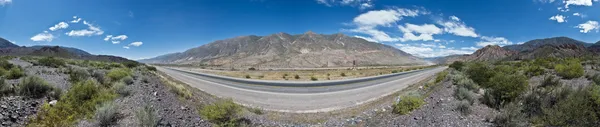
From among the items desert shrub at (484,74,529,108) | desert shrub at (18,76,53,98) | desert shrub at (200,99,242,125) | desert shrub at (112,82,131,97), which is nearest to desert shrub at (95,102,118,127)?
desert shrub at (200,99,242,125)

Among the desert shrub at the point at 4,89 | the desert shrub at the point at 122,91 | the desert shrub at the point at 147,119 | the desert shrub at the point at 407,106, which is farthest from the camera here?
the desert shrub at the point at 122,91

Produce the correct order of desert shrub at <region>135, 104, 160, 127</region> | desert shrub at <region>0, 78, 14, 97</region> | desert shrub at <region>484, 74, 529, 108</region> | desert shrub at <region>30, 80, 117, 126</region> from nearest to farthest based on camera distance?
desert shrub at <region>135, 104, 160, 127</region> → desert shrub at <region>30, 80, 117, 126</region> → desert shrub at <region>0, 78, 14, 97</region> → desert shrub at <region>484, 74, 529, 108</region>

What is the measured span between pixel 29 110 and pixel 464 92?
1427 centimetres

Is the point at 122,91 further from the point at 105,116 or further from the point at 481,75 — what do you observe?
the point at 481,75

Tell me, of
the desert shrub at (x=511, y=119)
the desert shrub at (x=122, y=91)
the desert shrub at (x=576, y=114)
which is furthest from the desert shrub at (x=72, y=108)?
the desert shrub at (x=576, y=114)

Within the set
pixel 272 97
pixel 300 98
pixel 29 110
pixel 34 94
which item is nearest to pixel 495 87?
pixel 300 98

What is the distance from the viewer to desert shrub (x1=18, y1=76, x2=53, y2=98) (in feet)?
26.8

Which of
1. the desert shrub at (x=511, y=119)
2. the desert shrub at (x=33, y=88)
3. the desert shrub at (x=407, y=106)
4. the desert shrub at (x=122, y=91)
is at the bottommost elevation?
the desert shrub at (x=407, y=106)

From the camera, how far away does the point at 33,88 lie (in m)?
8.50

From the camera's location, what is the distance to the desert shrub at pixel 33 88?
8172mm

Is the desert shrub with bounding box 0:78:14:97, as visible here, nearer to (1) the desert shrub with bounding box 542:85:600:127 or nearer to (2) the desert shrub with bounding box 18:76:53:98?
(2) the desert shrub with bounding box 18:76:53:98

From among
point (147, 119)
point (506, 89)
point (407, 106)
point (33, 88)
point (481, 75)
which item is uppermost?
point (481, 75)

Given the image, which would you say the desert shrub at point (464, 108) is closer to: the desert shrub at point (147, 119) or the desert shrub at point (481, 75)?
the desert shrub at point (481, 75)

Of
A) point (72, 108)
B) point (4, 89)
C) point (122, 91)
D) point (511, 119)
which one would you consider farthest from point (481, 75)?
point (4, 89)
